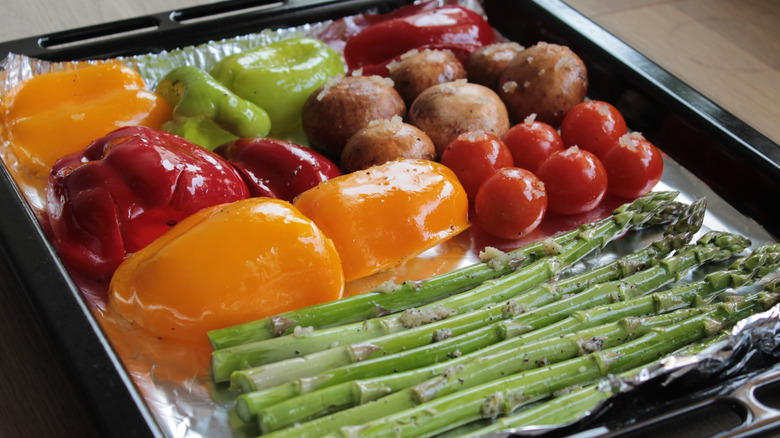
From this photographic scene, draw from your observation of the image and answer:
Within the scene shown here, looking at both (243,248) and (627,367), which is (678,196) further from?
(243,248)

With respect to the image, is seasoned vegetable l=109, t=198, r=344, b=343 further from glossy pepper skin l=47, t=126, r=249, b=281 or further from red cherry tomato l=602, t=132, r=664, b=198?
red cherry tomato l=602, t=132, r=664, b=198

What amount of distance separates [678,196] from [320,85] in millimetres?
1288

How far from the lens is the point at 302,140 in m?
2.59

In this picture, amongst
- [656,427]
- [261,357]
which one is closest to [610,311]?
[656,427]

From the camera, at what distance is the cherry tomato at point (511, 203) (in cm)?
204

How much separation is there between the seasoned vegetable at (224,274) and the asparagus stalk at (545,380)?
439mm

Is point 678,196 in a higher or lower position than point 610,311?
lower

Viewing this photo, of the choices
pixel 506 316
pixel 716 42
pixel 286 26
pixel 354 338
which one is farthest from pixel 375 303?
pixel 716 42

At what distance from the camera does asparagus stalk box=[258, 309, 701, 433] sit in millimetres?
1410

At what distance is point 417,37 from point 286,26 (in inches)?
21.8

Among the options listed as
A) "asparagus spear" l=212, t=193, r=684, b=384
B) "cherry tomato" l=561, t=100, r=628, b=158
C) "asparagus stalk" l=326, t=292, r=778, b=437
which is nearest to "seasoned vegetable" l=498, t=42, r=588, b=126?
"cherry tomato" l=561, t=100, r=628, b=158

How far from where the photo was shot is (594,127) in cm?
231

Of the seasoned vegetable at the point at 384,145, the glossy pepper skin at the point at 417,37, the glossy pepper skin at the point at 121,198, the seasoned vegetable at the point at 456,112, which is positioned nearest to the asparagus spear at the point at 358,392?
the glossy pepper skin at the point at 121,198

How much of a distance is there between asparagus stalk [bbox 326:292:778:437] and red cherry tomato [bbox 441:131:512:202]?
766mm
